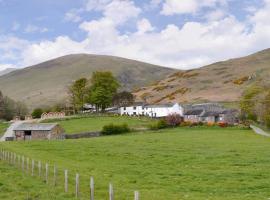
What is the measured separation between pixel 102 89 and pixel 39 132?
44.3 metres

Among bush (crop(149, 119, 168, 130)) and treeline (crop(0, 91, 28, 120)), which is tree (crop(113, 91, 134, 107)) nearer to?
treeline (crop(0, 91, 28, 120))

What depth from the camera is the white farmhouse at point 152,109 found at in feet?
527

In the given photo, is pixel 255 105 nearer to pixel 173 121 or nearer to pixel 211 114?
pixel 211 114

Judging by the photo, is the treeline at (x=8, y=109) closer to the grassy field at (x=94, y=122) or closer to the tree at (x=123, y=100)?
the grassy field at (x=94, y=122)

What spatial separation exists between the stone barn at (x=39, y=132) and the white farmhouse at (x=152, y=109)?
56.3 metres

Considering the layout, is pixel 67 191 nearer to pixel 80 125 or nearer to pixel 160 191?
pixel 160 191

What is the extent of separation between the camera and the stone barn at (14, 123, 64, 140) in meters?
103

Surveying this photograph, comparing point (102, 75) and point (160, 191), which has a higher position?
point (102, 75)

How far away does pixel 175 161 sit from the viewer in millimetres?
43438

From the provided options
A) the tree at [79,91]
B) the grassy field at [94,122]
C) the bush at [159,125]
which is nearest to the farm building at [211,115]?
the grassy field at [94,122]

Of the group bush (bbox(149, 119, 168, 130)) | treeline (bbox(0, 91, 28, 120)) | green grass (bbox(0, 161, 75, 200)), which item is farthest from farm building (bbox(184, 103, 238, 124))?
green grass (bbox(0, 161, 75, 200))

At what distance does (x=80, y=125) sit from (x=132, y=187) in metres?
93.4

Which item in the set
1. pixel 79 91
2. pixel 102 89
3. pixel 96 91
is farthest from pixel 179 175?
pixel 79 91

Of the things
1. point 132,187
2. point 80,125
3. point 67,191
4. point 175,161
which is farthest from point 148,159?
point 80,125
